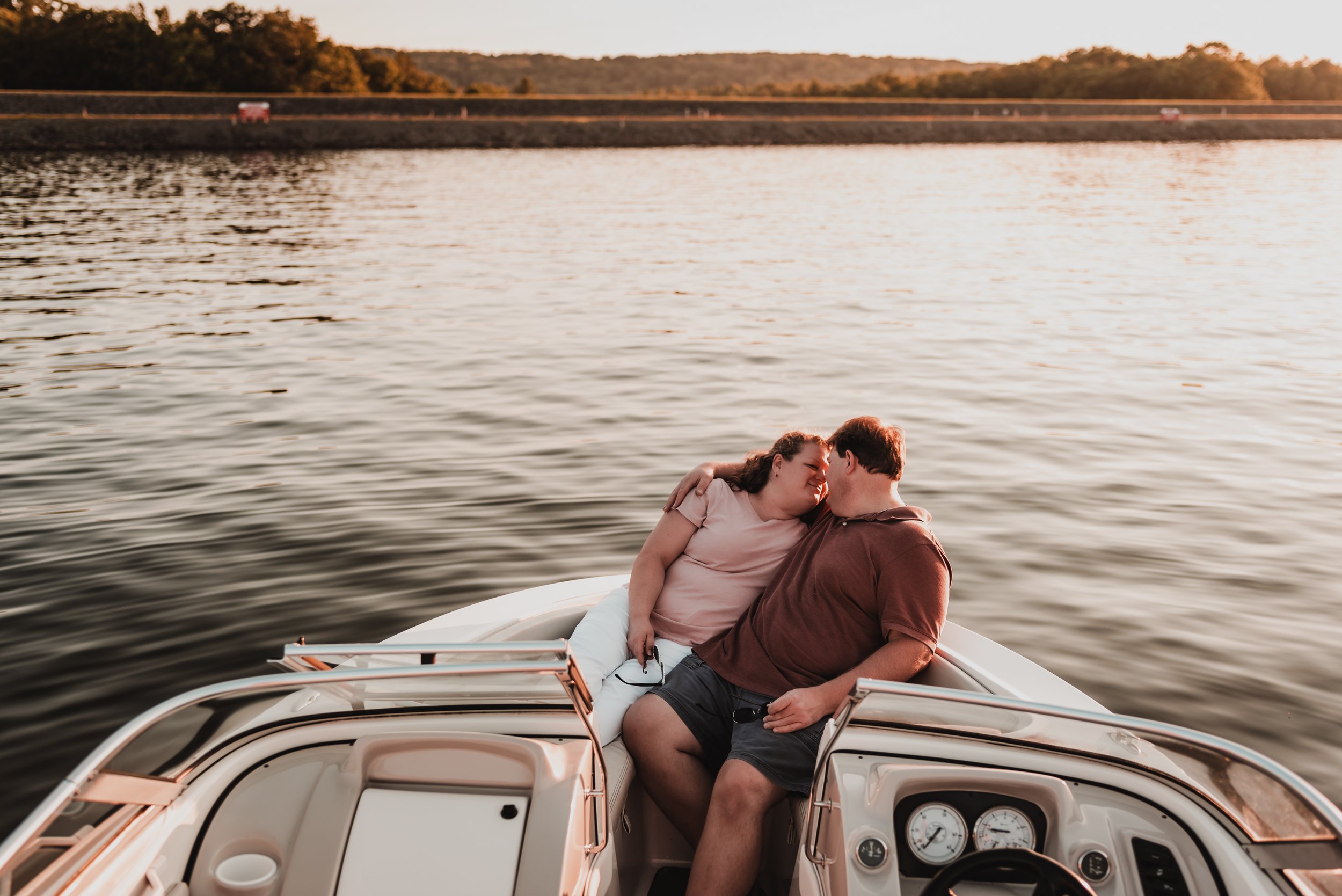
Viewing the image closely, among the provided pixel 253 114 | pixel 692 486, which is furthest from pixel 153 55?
pixel 692 486

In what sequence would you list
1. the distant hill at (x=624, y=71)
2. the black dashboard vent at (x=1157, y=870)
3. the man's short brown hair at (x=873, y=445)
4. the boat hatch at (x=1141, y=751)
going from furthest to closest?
1. the distant hill at (x=624, y=71)
2. the man's short brown hair at (x=873, y=445)
3. the black dashboard vent at (x=1157, y=870)
4. the boat hatch at (x=1141, y=751)

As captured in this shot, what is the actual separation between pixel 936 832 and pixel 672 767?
2.61ft

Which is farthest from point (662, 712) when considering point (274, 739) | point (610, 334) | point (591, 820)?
point (610, 334)

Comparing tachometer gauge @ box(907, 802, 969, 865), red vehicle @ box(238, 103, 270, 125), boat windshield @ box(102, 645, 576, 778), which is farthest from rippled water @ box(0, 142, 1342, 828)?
red vehicle @ box(238, 103, 270, 125)

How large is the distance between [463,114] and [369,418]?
43.0 meters

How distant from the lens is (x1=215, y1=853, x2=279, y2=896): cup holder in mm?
2398

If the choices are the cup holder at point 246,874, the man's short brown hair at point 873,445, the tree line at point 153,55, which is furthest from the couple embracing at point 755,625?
the tree line at point 153,55

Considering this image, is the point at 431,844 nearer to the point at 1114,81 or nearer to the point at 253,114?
the point at 253,114

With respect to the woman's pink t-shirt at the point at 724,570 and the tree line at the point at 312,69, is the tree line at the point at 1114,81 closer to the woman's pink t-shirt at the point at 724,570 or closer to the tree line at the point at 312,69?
the tree line at the point at 312,69

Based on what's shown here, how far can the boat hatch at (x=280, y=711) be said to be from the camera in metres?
2.10

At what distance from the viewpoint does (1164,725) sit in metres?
2.36

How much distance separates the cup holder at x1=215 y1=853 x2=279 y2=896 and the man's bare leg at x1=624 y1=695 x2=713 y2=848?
1.01 metres

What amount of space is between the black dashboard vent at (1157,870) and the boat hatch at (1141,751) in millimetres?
147

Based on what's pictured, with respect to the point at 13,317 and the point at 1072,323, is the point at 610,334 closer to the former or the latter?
the point at 1072,323
